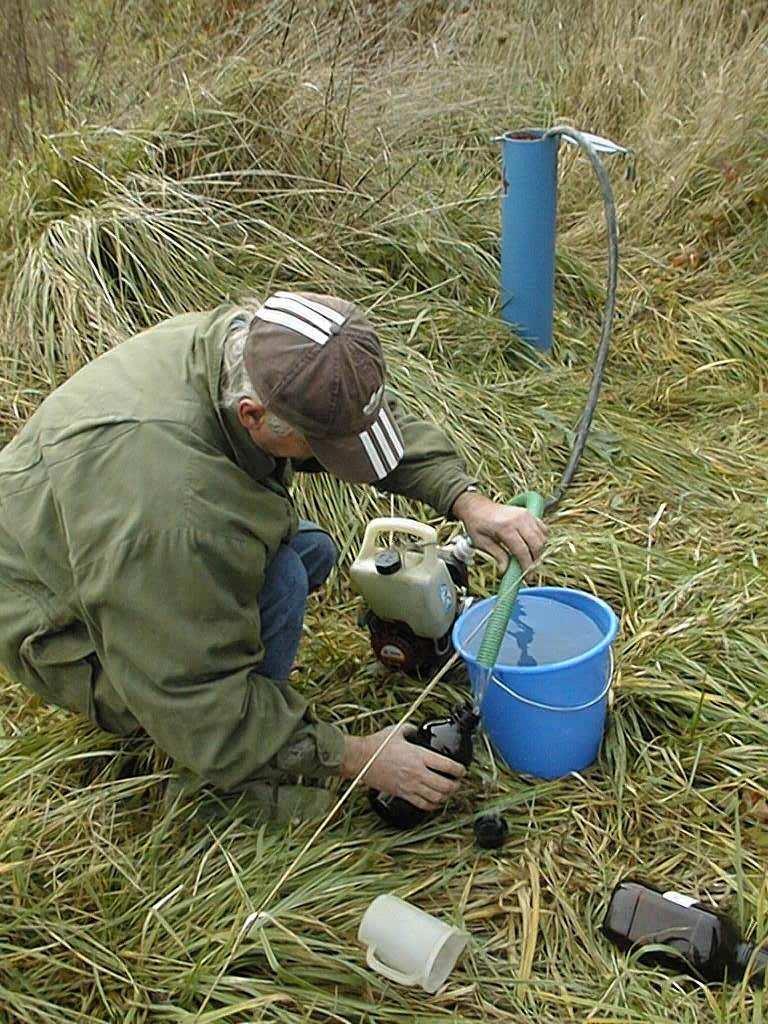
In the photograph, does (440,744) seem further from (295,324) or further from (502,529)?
(295,324)

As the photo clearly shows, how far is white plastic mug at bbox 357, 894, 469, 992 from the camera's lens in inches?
69.1

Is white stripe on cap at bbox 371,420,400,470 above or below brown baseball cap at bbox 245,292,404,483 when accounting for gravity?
below

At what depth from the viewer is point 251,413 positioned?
5.49 feet

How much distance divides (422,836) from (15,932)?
763 mm

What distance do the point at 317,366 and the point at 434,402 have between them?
164 cm

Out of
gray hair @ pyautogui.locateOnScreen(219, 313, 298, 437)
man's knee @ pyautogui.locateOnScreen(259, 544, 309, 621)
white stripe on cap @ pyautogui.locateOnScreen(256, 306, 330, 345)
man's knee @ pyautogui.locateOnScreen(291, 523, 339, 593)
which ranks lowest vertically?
man's knee @ pyautogui.locateOnScreen(291, 523, 339, 593)

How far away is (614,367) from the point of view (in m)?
3.85

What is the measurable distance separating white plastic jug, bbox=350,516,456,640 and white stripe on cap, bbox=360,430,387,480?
1.42ft

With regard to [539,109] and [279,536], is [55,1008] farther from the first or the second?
[539,109]

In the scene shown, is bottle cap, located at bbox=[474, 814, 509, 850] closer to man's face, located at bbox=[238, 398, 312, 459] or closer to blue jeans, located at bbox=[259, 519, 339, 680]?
blue jeans, located at bbox=[259, 519, 339, 680]

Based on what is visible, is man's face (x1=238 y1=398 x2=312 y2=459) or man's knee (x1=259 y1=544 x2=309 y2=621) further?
man's knee (x1=259 y1=544 x2=309 y2=621)

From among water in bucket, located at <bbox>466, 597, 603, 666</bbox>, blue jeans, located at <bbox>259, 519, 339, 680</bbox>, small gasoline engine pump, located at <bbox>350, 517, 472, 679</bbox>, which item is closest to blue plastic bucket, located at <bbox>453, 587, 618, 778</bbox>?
water in bucket, located at <bbox>466, 597, 603, 666</bbox>

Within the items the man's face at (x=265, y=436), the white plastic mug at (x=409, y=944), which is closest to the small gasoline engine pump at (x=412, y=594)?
the man's face at (x=265, y=436)

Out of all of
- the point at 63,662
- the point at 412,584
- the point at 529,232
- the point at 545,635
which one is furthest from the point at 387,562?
the point at 529,232
